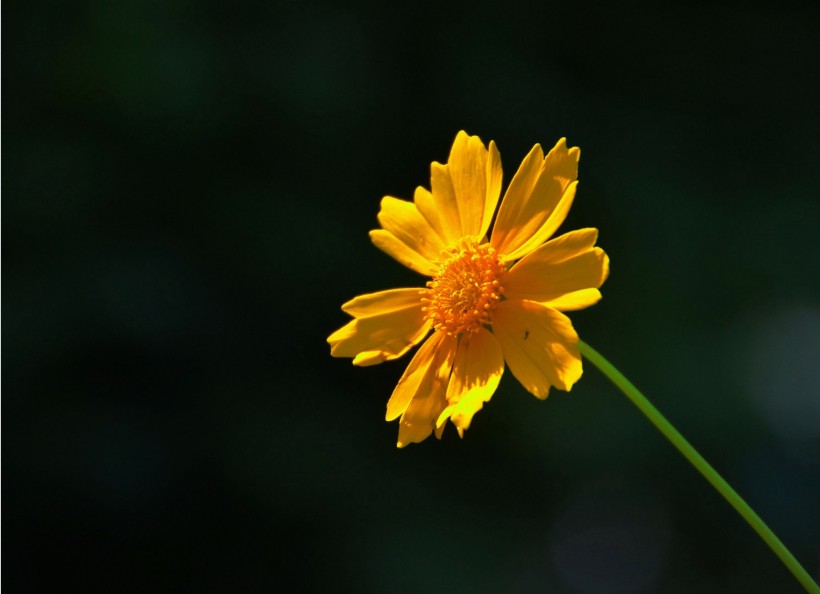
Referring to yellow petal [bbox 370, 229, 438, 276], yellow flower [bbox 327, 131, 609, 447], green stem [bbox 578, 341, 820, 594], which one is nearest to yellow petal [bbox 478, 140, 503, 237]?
yellow flower [bbox 327, 131, 609, 447]

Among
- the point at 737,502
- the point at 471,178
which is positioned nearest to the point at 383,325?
the point at 471,178

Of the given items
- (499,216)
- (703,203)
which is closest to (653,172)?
(703,203)

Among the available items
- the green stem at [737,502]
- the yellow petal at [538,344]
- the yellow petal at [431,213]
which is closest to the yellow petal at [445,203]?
the yellow petal at [431,213]

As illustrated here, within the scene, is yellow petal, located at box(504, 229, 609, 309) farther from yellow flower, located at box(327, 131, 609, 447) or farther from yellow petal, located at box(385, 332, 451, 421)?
yellow petal, located at box(385, 332, 451, 421)

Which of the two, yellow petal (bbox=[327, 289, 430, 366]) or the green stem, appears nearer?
the green stem

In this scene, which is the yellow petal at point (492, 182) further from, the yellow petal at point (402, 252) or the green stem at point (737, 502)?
the green stem at point (737, 502)
